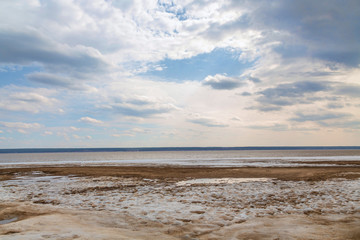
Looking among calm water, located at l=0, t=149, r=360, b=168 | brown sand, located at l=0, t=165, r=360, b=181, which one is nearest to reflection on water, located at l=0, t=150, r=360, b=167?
calm water, located at l=0, t=149, r=360, b=168

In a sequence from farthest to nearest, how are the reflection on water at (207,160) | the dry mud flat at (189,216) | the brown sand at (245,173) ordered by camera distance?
the reflection on water at (207,160), the brown sand at (245,173), the dry mud flat at (189,216)

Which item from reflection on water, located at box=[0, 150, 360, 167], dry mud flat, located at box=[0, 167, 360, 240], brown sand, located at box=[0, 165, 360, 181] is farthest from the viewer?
reflection on water, located at box=[0, 150, 360, 167]

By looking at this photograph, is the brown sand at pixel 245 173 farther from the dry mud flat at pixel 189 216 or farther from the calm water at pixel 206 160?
the calm water at pixel 206 160

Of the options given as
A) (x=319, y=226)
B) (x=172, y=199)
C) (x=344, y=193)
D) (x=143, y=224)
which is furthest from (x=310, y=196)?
(x=143, y=224)

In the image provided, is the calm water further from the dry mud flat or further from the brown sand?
the dry mud flat

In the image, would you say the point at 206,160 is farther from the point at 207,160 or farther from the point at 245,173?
the point at 245,173

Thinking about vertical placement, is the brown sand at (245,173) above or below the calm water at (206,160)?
above

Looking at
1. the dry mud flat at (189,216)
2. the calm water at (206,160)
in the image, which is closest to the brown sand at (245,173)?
the dry mud flat at (189,216)

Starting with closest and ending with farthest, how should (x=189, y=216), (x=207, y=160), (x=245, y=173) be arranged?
(x=189, y=216), (x=245, y=173), (x=207, y=160)

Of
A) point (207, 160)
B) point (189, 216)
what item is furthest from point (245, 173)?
point (207, 160)

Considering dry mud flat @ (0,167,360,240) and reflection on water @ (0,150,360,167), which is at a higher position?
dry mud flat @ (0,167,360,240)

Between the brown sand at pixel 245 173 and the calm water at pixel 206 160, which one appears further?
the calm water at pixel 206 160

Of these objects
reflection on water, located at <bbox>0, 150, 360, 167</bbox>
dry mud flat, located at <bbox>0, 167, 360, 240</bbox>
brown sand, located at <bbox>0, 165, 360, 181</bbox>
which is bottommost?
reflection on water, located at <bbox>0, 150, 360, 167</bbox>

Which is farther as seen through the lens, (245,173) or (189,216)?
(245,173)
